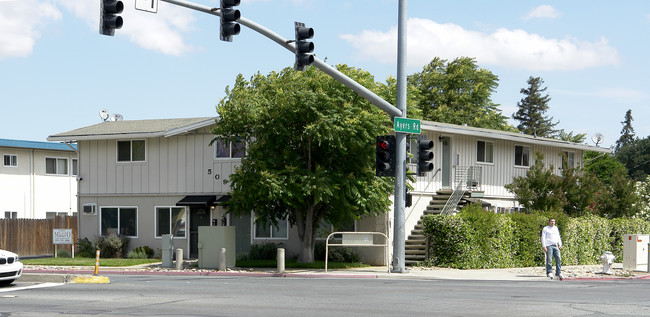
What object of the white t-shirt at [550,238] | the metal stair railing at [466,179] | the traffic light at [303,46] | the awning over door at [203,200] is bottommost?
the white t-shirt at [550,238]

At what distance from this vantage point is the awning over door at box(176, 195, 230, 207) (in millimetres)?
32500

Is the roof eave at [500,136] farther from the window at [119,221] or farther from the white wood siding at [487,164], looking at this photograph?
the window at [119,221]

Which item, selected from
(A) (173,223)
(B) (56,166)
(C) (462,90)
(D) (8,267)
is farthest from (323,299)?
(C) (462,90)

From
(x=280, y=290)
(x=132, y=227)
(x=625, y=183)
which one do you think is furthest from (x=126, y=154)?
(x=625, y=183)

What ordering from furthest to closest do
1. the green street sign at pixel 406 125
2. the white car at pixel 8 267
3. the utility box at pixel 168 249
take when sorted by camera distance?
the utility box at pixel 168 249, the green street sign at pixel 406 125, the white car at pixel 8 267

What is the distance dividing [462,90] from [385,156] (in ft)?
124

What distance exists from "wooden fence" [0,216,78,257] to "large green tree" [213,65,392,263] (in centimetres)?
1322

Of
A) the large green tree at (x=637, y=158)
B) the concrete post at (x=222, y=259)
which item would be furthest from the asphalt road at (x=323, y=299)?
the large green tree at (x=637, y=158)

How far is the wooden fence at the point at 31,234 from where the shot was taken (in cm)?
3828

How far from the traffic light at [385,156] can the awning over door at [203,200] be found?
991 centimetres

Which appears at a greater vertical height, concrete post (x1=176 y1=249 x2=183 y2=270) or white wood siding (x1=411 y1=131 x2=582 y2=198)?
white wood siding (x1=411 y1=131 x2=582 y2=198)

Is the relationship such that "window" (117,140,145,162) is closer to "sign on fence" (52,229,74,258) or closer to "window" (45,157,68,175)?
"sign on fence" (52,229,74,258)

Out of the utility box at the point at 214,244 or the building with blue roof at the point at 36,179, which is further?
the building with blue roof at the point at 36,179

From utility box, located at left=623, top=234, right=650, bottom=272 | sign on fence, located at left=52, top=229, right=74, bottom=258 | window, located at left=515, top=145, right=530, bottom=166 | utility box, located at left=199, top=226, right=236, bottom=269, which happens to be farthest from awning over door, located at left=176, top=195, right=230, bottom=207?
utility box, located at left=623, top=234, right=650, bottom=272
